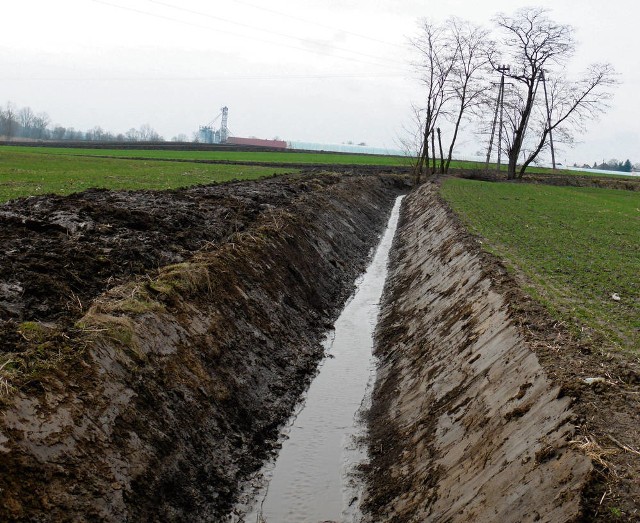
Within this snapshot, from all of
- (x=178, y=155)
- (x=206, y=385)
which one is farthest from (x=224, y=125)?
(x=206, y=385)

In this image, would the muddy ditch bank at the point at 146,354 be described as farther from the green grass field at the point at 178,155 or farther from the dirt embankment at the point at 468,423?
the green grass field at the point at 178,155

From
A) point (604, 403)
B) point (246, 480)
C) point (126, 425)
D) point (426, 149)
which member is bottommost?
point (246, 480)

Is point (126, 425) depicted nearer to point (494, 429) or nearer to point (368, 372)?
point (494, 429)

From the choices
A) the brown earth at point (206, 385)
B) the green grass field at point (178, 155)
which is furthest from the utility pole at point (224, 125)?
the brown earth at point (206, 385)

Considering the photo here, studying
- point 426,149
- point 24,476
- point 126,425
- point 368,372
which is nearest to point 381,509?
point 126,425

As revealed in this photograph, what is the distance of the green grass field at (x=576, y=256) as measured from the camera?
9609mm

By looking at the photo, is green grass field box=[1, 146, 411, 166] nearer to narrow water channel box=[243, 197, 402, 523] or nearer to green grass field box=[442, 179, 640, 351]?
green grass field box=[442, 179, 640, 351]

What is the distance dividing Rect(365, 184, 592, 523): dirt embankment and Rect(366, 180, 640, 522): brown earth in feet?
0.06

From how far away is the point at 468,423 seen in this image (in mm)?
7238

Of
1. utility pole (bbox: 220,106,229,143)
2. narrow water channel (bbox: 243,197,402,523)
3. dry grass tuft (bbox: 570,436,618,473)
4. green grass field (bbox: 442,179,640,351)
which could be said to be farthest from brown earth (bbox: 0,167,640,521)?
utility pole (bbox: 220,106,229,143)

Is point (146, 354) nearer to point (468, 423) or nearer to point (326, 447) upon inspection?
point (326, 447)

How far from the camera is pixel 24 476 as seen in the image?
530 centimetres

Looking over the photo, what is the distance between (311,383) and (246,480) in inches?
144

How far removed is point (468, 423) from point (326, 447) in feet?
8.63
